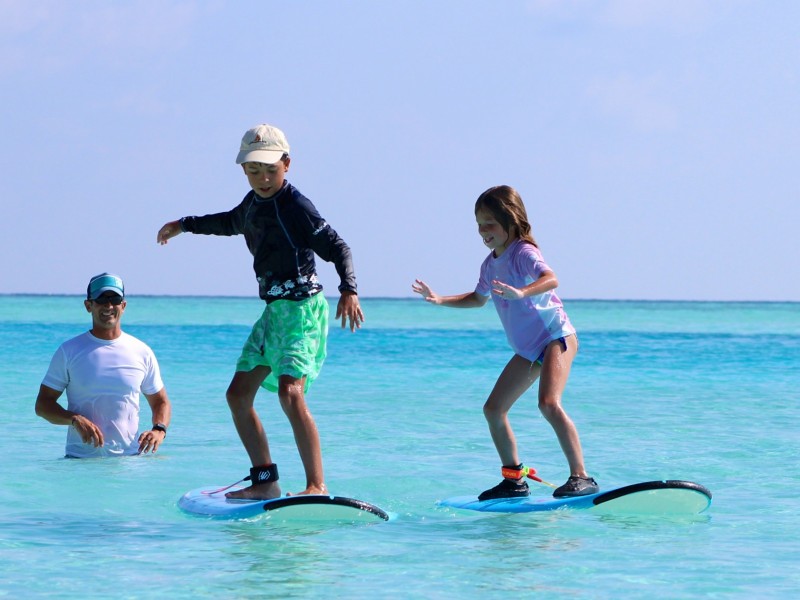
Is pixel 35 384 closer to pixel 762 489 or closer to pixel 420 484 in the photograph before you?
pixel 420 484

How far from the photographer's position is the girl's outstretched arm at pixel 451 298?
5949 mm

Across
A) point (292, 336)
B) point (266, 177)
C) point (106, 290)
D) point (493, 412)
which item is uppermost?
point (266, 177)

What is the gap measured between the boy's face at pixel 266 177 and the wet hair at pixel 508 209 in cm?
105

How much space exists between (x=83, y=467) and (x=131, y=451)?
355 mm

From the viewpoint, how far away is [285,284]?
563cm

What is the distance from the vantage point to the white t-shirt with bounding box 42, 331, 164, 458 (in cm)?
681

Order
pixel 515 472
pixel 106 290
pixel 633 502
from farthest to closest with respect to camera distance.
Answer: pixel 106 290, pixel 515 472, pixel 633 502

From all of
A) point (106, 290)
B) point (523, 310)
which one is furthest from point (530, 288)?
point (106, 290)

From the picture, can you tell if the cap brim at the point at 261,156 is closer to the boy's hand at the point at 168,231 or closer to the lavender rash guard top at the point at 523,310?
the boy's hand at the point at 168,231

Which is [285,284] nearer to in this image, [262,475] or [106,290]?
[262,475]

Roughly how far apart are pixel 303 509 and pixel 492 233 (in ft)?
5.48

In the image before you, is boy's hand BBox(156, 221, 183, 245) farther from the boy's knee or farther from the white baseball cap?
the boy's knee

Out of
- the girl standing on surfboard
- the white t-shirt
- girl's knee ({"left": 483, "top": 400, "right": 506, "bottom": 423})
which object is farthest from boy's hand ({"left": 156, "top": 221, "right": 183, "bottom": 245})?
girl's knee ({"left": 483, "top": 400, "right": 506, "bottom": 423})

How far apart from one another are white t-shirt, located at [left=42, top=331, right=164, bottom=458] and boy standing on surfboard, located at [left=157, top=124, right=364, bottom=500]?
128 cm
